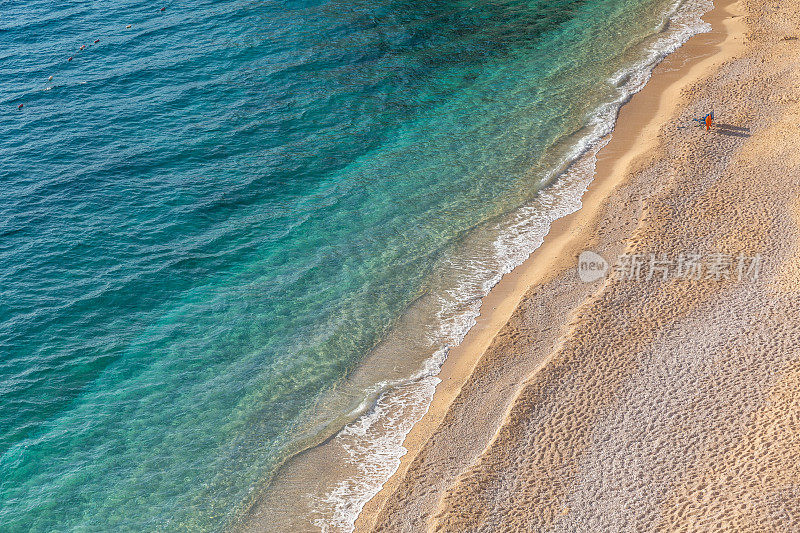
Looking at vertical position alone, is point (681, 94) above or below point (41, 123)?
below

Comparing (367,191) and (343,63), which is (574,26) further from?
(367,191)

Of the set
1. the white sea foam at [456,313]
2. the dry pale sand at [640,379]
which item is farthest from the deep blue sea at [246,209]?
the dry pale sand at [640,379]

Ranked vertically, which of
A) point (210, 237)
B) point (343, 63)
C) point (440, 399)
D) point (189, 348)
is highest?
point (343, 63)

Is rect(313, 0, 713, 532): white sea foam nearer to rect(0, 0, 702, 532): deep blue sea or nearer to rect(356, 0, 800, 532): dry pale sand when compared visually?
rect(0, 0, 702, 532): deep blue sea

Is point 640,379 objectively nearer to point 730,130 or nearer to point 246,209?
point 730,130

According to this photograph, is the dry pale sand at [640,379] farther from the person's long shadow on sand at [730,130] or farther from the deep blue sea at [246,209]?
the deep blue sea at [246,209]

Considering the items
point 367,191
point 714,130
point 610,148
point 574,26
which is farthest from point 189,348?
point 574,26

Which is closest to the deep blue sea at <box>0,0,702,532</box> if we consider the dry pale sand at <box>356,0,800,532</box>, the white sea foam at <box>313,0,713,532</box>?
the white sea foam at <box>313,0,713,532</box>
